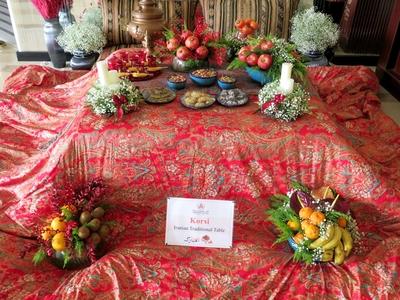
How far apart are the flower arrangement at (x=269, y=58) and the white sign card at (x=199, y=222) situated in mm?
803

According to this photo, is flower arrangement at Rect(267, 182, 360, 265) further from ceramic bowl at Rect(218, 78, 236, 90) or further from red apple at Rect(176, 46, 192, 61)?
red apple at Rect(176, 46, 192, 61)

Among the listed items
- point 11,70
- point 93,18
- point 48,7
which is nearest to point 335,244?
point 93,18

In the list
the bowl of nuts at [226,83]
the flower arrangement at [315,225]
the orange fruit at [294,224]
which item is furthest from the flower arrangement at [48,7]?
the orange fruit at [294,224]

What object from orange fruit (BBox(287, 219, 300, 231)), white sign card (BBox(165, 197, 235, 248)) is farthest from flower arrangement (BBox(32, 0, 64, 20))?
orange fruit (BBox(287, 219, 300, 231))

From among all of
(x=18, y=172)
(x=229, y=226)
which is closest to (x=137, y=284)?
(x=229, y=226)

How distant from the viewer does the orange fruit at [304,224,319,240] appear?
160 centimetres

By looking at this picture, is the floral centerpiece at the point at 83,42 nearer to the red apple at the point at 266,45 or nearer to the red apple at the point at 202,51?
the red apple at the point at 202,51

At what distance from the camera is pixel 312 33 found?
3270 mm

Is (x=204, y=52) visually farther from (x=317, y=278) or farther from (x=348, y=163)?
(x=317, y=278)

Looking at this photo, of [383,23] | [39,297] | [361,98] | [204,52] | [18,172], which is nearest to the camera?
[39,297]

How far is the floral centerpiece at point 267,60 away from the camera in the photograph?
6.98ft

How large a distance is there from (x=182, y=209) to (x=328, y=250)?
25.4 inches

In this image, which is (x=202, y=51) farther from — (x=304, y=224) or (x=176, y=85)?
(x=304, y=224)

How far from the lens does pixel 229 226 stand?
177cm
